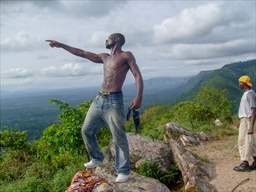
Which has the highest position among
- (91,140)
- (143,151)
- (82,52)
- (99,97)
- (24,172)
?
(82,52)

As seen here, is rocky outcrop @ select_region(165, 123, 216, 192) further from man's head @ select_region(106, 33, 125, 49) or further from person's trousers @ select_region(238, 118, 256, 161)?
man's head @ select_region(106, 33, 125, 49)

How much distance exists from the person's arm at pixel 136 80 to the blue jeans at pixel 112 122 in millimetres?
458

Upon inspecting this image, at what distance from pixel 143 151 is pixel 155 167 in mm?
676

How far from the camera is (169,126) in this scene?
16.8 metres

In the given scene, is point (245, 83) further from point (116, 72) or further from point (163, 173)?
point (116, 72)

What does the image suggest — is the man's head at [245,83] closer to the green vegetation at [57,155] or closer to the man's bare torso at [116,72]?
the green vegetation at [57,155]

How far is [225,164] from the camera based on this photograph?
540 inches

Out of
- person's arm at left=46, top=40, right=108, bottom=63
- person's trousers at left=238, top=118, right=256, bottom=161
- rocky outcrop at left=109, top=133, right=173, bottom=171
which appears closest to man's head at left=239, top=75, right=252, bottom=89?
person's trousers at left=238, top=118, right=256, bottom=161

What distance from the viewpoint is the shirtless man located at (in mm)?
8258

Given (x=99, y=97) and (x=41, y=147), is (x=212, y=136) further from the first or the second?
(x=99, y=97)

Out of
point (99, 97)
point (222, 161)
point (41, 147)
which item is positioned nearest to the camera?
→ point (99, 97)

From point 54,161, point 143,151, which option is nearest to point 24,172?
point 54,161

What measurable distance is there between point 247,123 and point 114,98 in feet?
17.2

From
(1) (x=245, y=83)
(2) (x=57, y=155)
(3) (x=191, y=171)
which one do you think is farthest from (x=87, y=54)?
(2) (x=57, y=155)
